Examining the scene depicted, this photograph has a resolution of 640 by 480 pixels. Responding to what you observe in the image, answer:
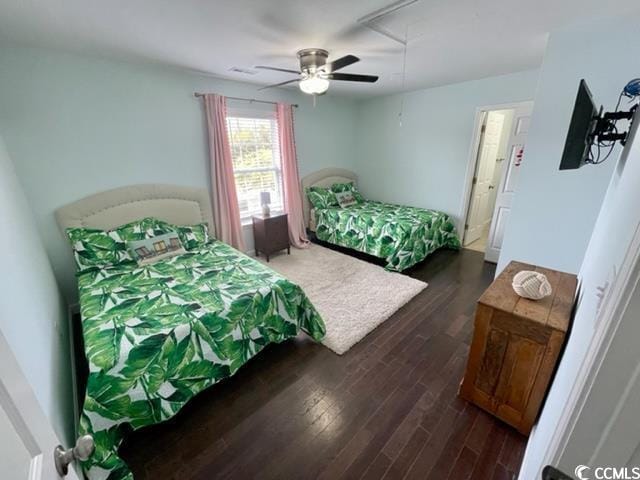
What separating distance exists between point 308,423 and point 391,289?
5.75 feet

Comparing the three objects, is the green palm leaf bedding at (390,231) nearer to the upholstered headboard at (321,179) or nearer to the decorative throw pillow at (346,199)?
the decorative throw pillow at (346,199)

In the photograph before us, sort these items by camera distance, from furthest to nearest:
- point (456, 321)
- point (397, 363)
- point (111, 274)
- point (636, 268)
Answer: point (456, 321)
point (111, 274)
point (397, 363)
point (636, 268)

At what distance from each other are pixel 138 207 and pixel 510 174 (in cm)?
454

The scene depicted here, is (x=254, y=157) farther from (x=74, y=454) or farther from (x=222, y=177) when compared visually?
(x=74, y=454)

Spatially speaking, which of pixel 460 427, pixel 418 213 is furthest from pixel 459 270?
pixel 460 427

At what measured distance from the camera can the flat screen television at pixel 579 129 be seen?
1.21 meters

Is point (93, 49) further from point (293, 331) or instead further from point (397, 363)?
point (397, 363)

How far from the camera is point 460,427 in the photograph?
A: 1.57m

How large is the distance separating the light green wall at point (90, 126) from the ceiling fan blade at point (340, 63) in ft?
5.86

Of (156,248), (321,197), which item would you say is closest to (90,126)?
(156,248)

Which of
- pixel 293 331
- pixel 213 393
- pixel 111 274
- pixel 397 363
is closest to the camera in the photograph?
pixel 213 393

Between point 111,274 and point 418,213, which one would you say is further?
point 418,213

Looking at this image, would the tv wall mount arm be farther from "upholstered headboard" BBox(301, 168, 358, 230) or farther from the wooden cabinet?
"upholstered headboard" BBox(301, 168, 358, 230)

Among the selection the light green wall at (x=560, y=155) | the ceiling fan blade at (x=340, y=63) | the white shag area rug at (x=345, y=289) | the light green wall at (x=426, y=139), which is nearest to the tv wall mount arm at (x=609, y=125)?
the light green wall at (x=560, y=155)
